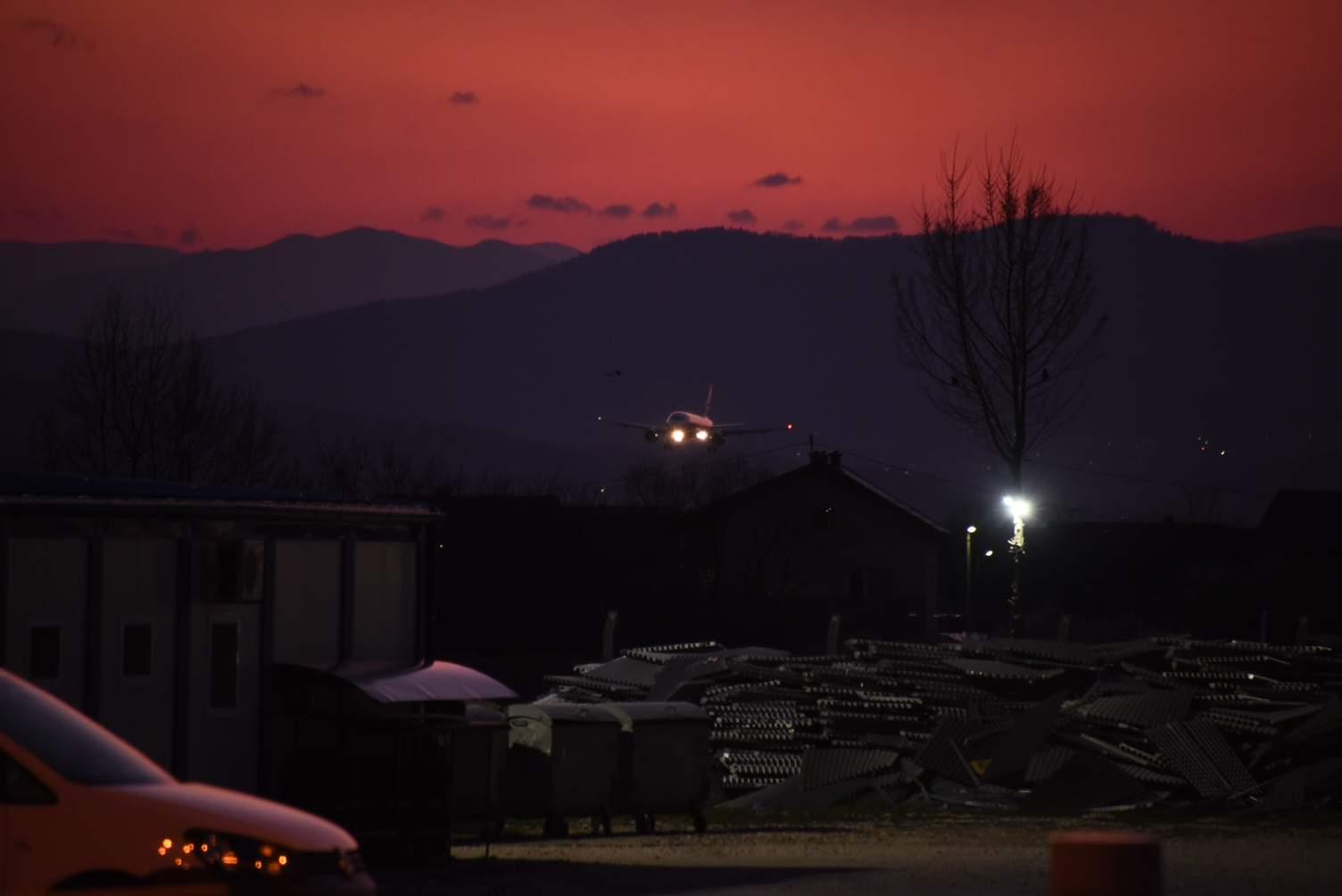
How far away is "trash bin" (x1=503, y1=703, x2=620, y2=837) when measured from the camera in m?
22.6

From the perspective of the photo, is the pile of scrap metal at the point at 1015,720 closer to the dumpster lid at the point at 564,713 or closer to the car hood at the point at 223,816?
the dumpster lid at the point at 564,713

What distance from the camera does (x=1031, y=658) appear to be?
1284 inches

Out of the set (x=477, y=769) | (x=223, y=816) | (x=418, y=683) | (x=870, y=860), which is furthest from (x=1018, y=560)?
(x=223, y=816)

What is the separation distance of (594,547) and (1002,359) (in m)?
24.5

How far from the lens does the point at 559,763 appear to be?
22.7 meters

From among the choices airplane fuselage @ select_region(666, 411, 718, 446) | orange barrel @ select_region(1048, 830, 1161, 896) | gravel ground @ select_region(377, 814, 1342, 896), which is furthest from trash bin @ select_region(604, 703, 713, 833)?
airplane fuselage @ select_region(666, 411, 718, 446)

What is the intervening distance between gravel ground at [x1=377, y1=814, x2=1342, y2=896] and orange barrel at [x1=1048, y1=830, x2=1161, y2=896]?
9839 mm

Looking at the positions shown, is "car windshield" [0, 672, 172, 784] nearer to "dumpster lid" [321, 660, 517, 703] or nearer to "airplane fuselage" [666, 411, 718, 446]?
"dumpster lid" [321, 660, 517, 703]

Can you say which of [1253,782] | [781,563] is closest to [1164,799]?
[1253,782]

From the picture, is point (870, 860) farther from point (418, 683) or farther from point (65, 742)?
point (65, 742)

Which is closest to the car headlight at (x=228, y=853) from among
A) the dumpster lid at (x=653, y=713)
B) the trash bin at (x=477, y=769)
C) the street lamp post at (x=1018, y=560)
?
the trash bin at (x=477, y=769)

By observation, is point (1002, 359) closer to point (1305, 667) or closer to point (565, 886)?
point (1305, 667)

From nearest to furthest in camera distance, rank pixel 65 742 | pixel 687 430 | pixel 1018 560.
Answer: pixel 65 742 < pixel 1018 560 < pixel 687 430

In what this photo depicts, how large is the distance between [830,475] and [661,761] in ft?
206
